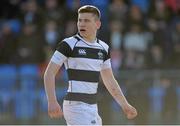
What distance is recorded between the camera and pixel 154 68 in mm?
15133

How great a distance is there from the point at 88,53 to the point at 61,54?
0.34 meters

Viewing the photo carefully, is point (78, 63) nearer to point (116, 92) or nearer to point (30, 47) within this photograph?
point (116, 92)

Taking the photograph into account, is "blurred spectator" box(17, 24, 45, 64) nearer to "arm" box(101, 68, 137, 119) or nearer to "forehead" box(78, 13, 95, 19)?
"arm" box(101, 68, 137, 119)

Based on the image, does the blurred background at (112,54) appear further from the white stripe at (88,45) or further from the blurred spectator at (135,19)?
the white stripe at (88,45)

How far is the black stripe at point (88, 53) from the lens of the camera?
7.33m

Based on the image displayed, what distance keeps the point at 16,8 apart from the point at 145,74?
493cm

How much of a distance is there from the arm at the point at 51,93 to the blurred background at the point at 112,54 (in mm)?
6455

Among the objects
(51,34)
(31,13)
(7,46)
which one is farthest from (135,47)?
(7,46)

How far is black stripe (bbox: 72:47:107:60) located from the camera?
7332mm

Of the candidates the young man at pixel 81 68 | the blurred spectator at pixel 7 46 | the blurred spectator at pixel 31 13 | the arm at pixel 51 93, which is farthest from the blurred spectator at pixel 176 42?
the arm at pixel 51 93

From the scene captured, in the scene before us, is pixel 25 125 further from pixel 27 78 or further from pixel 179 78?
pixel 179 78

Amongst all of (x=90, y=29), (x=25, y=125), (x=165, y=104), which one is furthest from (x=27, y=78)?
(x=90, y=29)

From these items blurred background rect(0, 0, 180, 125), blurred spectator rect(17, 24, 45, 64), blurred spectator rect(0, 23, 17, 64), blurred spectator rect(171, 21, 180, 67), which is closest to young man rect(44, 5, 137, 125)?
blurred background rect(0, 0, 180, 125)

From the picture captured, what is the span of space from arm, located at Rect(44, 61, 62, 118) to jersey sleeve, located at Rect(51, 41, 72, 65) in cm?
6
